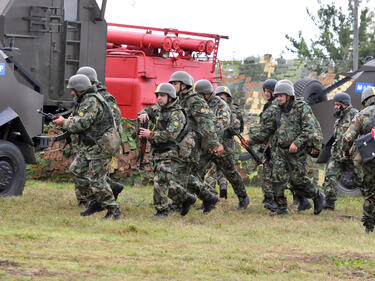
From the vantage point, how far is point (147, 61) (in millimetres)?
18375

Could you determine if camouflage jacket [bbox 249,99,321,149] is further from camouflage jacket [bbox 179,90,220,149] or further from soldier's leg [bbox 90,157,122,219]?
soldier's leg [bbox 90,157,122,219]

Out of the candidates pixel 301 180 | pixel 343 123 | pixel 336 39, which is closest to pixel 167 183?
pixel 301 180

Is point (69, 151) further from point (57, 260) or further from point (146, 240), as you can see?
point (57, 260)

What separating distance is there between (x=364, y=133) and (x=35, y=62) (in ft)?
17.0

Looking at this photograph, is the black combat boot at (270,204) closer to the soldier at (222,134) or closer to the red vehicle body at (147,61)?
the soldier at (222,134)

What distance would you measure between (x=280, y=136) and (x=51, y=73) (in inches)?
141

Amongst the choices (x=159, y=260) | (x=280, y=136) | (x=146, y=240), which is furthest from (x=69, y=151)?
(x=159, y=260)

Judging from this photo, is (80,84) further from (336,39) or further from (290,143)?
(336,39)

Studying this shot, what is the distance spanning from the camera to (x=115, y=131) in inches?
415

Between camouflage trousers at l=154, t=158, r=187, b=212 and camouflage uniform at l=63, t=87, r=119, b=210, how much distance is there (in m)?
0.57

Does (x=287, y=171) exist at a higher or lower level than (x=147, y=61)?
lower

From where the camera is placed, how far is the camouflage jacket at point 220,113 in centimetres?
1262

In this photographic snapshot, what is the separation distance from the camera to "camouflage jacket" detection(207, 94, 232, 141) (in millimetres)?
12617

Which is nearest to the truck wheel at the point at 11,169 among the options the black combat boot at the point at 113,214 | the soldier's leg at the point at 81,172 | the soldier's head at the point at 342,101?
the soldier's leg at the point at 81,172
